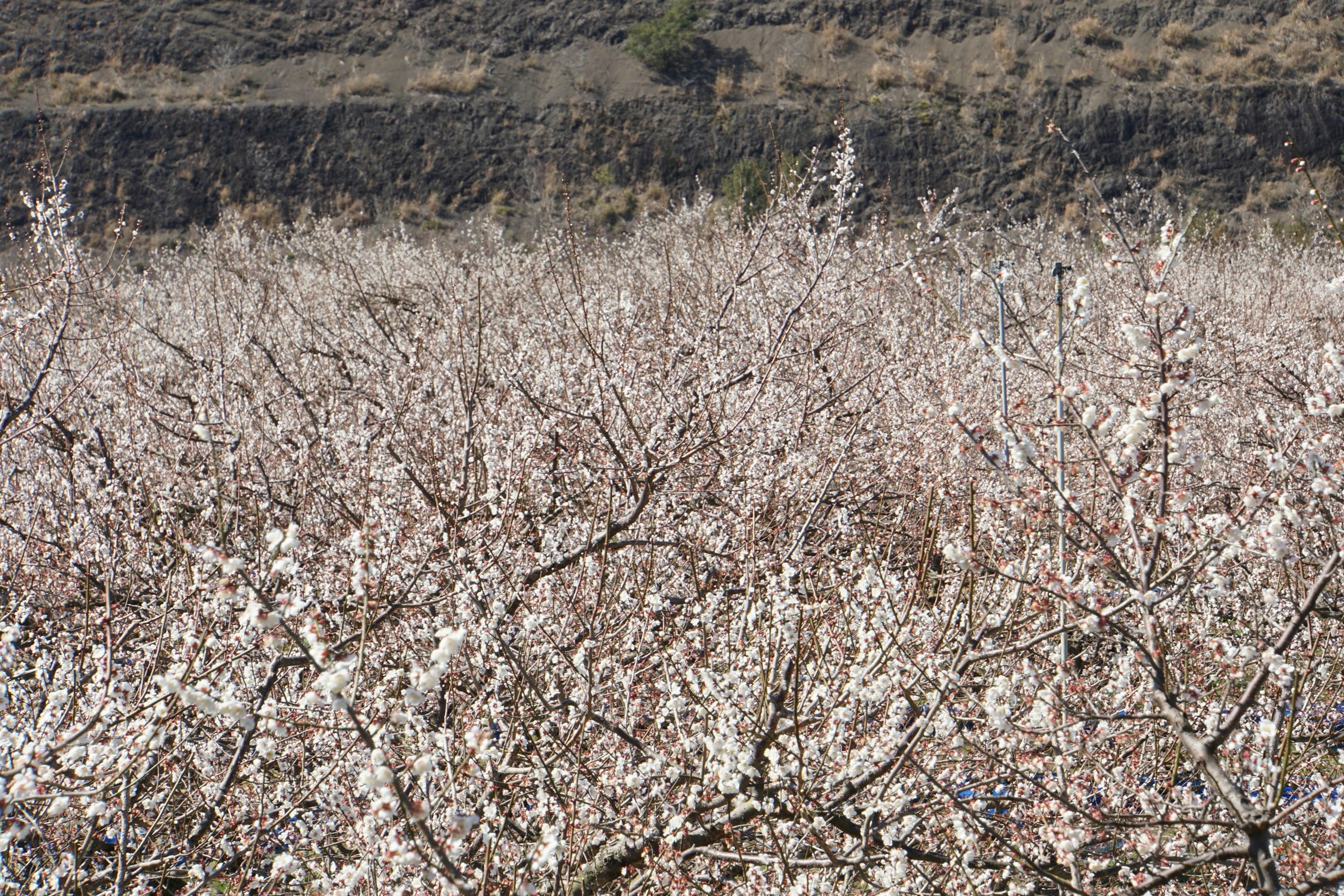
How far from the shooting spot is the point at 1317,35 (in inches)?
1384

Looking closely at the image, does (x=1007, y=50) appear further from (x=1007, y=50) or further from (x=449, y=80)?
(x=449, y=80)

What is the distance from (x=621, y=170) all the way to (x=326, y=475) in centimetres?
2994

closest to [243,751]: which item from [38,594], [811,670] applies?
[811,670]

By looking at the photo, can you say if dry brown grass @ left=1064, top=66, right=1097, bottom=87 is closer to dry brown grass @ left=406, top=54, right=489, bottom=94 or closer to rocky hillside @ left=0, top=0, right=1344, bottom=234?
rocky hillside @ left=0, top=0, right=1344, bottom=234

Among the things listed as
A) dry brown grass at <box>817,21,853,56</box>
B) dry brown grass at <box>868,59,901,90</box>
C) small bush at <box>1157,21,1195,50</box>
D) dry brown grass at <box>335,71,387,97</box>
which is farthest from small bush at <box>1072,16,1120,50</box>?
dry brown grass at <box>335,71,387,97</box>

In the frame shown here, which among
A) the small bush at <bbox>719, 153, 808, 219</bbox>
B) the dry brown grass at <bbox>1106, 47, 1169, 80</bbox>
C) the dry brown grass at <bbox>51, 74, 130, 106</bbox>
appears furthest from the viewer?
the dry brown grass at <bbox>1106, 47, 1169, 80</bbox>

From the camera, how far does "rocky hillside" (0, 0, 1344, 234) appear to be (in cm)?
3181

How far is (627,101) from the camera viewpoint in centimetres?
3506

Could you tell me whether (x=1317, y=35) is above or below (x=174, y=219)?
above

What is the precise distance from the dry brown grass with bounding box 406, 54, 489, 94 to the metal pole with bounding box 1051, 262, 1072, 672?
115 ft

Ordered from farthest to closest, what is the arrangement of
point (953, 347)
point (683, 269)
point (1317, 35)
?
point (1317, 35), point (683, 269), point (953, 347)

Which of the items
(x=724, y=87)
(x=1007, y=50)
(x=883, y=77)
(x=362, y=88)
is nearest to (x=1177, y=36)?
(x=1007, y=50)

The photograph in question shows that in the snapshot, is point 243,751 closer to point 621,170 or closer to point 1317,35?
point 621,170

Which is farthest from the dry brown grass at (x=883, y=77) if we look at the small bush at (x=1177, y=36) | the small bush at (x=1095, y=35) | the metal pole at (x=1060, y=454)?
Answer: the metal pole at (x=1060, y=454)
